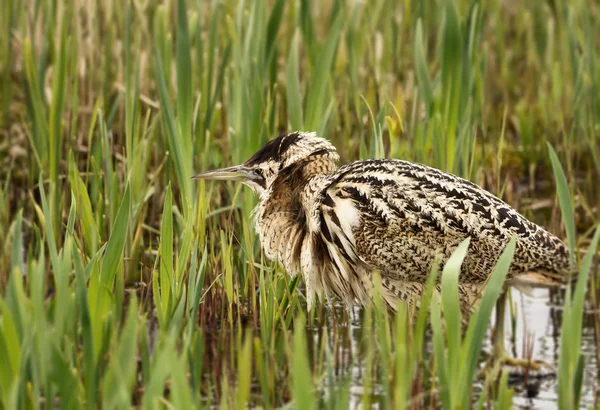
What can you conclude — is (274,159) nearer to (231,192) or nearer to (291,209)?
(291,209)

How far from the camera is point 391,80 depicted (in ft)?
21.0

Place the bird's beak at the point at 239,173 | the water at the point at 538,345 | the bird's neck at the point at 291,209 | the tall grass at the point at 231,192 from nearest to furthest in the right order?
the tall grass at the point at 231,192
the water at the point at 538,345
the bird's neck at the point at 291,209
the bird's beak at the point at 239,173

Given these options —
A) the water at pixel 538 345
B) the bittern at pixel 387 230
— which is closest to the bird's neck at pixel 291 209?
the bittern at pixel 387 230

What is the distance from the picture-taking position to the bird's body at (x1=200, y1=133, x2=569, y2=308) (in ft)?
13.0

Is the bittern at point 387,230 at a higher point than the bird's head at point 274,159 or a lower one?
lower

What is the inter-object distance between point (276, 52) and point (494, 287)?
264 cm

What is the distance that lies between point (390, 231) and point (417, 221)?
102 millimetres

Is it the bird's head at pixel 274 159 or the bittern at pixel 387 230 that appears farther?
the bird's head at pixel 274 159

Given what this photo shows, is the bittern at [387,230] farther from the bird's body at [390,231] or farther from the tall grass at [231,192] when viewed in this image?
the tall grass at [231,192]

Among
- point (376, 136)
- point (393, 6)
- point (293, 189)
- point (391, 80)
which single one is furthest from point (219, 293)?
point (393, 6)

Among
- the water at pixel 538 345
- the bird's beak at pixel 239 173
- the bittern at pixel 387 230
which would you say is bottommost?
the water at pixel 538 345

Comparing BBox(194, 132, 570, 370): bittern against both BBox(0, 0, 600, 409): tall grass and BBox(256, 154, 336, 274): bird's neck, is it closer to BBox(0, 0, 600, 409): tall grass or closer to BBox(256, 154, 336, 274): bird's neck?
BBox(256, 154, 336, 274): bird's neck

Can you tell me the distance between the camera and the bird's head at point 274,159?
4.25 m

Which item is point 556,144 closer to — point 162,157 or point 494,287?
point 162,157
